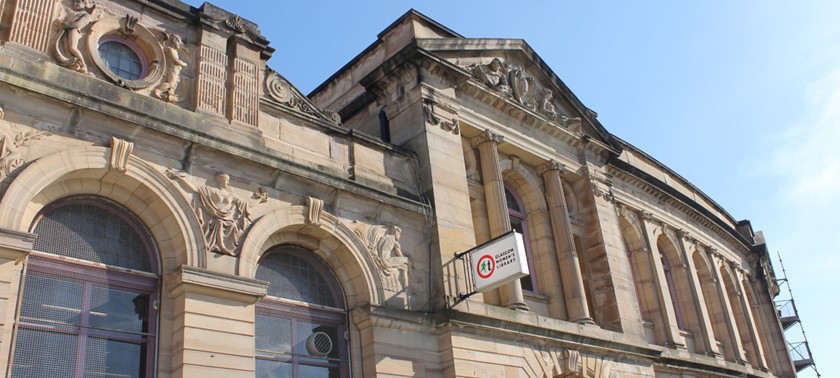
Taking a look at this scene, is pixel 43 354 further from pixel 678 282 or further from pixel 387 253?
pixel 678 282

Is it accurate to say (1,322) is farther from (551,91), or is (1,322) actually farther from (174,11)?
(551,91)

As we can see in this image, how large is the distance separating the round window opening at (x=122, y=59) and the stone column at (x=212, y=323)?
345cm

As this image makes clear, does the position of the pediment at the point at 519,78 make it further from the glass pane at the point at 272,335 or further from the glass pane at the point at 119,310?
the glass pane at the point at 119,310

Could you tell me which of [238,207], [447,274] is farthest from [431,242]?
[238,207]

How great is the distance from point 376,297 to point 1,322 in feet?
20.1

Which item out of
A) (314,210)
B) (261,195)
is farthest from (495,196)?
(261,195)

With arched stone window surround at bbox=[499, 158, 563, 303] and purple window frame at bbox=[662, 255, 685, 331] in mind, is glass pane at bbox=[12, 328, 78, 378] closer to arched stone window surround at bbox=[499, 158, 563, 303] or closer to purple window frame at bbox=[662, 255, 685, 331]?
arched stone window surround at bbox=[499, 158, 563, 303]

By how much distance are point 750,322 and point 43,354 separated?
23844 millimetres

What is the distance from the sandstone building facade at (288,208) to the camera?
10.7m

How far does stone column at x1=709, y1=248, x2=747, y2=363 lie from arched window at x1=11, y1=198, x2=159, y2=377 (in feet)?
63.1

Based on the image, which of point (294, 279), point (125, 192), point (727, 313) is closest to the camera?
point (125, 192)

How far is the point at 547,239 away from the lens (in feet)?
61.2

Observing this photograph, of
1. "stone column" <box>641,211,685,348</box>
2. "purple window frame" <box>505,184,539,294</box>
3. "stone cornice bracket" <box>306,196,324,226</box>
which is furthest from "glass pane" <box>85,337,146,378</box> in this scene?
"stone column" <box>641,211,685,348</box>

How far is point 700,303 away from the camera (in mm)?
23625
